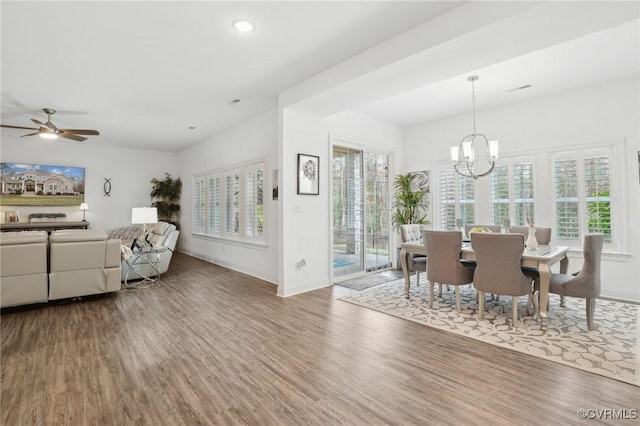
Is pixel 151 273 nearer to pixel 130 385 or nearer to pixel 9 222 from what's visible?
pixel 130 385

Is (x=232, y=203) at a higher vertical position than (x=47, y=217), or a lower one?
higher

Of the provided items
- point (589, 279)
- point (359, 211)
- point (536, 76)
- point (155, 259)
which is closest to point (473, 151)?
point (536, 76)

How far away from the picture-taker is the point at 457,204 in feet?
19.2

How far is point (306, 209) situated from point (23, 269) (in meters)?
3.66

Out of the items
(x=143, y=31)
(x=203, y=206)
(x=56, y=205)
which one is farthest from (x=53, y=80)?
(x=56, y=205)

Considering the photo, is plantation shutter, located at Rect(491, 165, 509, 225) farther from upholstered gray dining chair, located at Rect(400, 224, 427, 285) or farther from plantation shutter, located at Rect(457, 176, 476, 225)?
upholstered gray dining chair, located at Rect(400, 224, 427, 285)

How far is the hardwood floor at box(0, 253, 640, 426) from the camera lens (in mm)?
1848

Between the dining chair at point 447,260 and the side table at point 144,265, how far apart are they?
15.0 feet

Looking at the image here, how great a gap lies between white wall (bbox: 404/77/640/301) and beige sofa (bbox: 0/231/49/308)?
6.80 metres

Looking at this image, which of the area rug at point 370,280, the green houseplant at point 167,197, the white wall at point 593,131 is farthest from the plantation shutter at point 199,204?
the white wall at point 593,131

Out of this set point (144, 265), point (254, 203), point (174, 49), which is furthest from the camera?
point (254, 203)

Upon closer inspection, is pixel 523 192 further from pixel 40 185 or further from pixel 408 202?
pixel 40 185

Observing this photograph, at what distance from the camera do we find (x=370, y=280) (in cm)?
527

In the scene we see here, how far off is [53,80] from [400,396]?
5442mm
